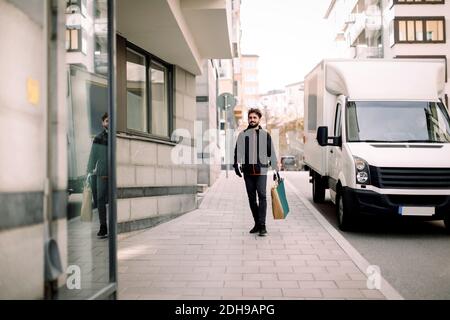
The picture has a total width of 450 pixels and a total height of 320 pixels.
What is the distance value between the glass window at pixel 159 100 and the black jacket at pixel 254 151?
2758 mm

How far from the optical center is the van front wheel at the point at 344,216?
816 centimetres

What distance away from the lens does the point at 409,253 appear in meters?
6.69

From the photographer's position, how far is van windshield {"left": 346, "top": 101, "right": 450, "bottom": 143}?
8.43 metres

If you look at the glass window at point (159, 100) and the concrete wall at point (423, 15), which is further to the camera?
the concrete wall at point (423, 15)

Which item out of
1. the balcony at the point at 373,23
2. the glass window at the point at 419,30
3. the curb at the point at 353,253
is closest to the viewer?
the curb at the point at 353,253

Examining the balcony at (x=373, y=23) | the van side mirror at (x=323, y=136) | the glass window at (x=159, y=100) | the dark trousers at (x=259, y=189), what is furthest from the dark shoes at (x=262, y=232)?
→ the balcony at (x=373, y=23)

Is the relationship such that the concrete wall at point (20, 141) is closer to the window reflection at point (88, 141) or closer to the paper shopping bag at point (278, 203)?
the window reflection at point (88, 141)

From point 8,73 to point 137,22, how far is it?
→ 5191 mm

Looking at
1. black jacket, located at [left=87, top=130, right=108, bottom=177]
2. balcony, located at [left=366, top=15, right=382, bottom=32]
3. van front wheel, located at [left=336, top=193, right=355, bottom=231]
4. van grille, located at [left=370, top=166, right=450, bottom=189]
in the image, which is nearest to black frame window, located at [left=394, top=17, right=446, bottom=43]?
balcony, located at [left=366, top=15, right=382, bottom=32]

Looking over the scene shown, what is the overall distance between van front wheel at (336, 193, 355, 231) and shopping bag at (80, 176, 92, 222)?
4664mm

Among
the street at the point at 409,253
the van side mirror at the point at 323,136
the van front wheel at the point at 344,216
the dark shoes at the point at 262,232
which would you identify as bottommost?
the street at the point at 409,253

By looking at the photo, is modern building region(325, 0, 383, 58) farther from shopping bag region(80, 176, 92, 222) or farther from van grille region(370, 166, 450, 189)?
shopping bag region(80, 176, 92, 222)
